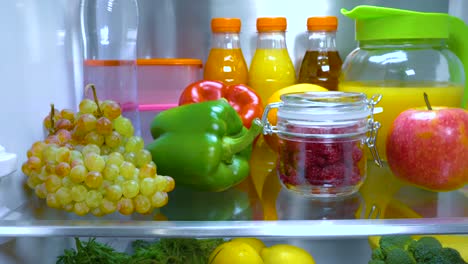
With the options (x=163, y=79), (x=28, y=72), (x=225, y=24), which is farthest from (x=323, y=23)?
(x=28, y=72)

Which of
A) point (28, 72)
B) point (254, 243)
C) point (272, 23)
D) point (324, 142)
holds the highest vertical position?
point (272, 23)

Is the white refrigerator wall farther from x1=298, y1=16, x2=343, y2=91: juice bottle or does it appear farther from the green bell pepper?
x1=298, y1=16, x2=343, y2=91: juice bottle

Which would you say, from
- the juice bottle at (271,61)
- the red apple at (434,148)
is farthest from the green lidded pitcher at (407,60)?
the juice bottle at (271,61)

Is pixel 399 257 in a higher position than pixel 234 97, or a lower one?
lower

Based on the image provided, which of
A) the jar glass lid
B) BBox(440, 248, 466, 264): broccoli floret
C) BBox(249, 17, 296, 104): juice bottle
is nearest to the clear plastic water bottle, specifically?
BBox(249, 17, 296, 104): juice bottle

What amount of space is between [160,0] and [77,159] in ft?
2.48

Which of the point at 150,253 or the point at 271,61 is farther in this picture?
the point at 271,61

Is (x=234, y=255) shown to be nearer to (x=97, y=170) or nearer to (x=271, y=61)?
(x=97, y=170)

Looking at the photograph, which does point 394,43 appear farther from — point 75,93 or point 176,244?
point 75,93

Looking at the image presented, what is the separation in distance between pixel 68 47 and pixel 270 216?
2.24 ft

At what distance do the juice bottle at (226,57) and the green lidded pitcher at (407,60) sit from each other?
1.08 feet

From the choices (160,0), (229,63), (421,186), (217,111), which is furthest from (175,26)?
(421,186)

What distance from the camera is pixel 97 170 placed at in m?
0.78

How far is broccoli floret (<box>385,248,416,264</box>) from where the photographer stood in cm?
99
